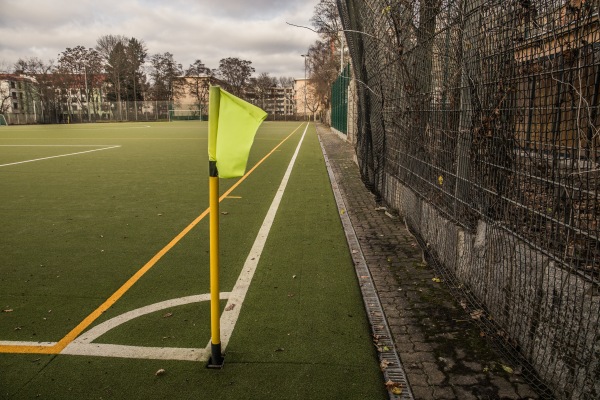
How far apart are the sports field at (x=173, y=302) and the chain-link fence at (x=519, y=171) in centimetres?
114

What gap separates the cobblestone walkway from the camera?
285cm

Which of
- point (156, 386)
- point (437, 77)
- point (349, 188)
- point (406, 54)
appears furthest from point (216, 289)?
point (349, 188)

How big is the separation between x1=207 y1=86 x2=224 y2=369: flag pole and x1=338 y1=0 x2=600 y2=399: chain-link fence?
6.94 feet

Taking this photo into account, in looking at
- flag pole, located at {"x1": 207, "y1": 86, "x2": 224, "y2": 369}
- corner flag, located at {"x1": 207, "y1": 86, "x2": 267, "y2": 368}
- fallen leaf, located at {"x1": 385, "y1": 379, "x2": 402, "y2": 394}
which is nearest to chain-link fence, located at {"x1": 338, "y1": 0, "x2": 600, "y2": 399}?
fallen leaf, located at {"x1": 385, "y1": 379, "x2": 402, "y2": 394}

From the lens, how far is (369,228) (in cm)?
671

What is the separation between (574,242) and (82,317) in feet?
12.9

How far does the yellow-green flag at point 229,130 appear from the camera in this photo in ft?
8.46

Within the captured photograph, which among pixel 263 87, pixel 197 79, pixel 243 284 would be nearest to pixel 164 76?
pixel 197 79

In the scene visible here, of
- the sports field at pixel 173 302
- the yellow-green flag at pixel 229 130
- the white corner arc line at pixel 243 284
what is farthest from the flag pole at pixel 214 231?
the white corner arc line at pixel 243 284

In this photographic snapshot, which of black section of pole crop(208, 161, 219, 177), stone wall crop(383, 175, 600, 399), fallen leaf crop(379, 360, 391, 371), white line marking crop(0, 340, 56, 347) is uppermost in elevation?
black section of pole crop(208, 161, 219, 177)

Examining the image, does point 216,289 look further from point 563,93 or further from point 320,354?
point 563,93

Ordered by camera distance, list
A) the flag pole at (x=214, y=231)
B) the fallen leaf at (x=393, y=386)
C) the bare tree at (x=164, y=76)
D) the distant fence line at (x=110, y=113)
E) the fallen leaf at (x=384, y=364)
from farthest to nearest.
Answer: the bare tree at (x=164, y=76) < the distant fence line at (x=110, y=113) < the fallen leaf at (x=384, y=364) < the fallen leaf at (x=393, y=386) < the flag pole at (x=214, y=231)

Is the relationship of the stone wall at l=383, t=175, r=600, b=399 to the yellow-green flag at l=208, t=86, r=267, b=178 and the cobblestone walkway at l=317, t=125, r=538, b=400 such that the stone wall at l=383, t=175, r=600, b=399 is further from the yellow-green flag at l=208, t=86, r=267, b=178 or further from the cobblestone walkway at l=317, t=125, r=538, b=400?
the yellow-green flag at l=208, t=86, r=267, b=178

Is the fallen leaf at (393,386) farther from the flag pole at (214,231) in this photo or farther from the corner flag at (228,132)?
the corner flag at (228,132)
